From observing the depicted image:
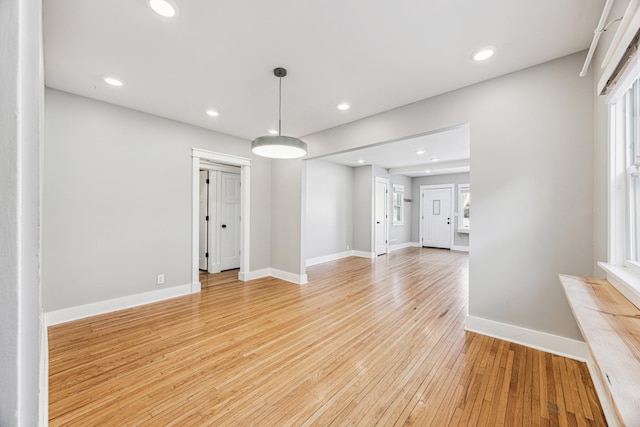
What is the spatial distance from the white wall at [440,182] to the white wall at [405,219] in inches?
6.8

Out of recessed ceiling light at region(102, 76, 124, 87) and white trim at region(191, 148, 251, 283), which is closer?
recessed ceiling light at region(102, 76, 124, 87)

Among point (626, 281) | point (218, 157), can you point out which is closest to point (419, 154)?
point (218, 157)

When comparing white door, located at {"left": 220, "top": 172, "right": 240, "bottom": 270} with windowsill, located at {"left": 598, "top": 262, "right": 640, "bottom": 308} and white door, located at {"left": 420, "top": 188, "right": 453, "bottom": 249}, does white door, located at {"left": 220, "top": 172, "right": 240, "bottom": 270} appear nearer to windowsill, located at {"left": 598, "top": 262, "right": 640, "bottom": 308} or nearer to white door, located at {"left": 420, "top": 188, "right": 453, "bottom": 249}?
windowsill, located at {"left": 598, "top": 262, "right": 640, "bottom": 308}

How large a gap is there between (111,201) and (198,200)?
1.08m

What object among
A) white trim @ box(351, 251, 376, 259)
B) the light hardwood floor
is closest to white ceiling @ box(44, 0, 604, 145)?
the light hardwood floor

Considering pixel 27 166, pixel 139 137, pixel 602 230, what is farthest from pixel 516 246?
pixel 139 137

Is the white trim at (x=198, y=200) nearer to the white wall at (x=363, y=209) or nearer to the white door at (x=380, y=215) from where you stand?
the white wall at (x=363, y=209)

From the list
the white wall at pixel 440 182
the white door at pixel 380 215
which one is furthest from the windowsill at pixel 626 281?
the white wall at pixel 440 182

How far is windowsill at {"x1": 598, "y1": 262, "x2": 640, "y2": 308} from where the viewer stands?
1.36 metres

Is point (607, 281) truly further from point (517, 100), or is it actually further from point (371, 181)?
point (371, 181)

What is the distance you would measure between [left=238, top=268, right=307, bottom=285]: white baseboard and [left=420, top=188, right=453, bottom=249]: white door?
231 inches

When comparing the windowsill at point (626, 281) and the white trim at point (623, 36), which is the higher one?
the white trim at point (623, 36)
